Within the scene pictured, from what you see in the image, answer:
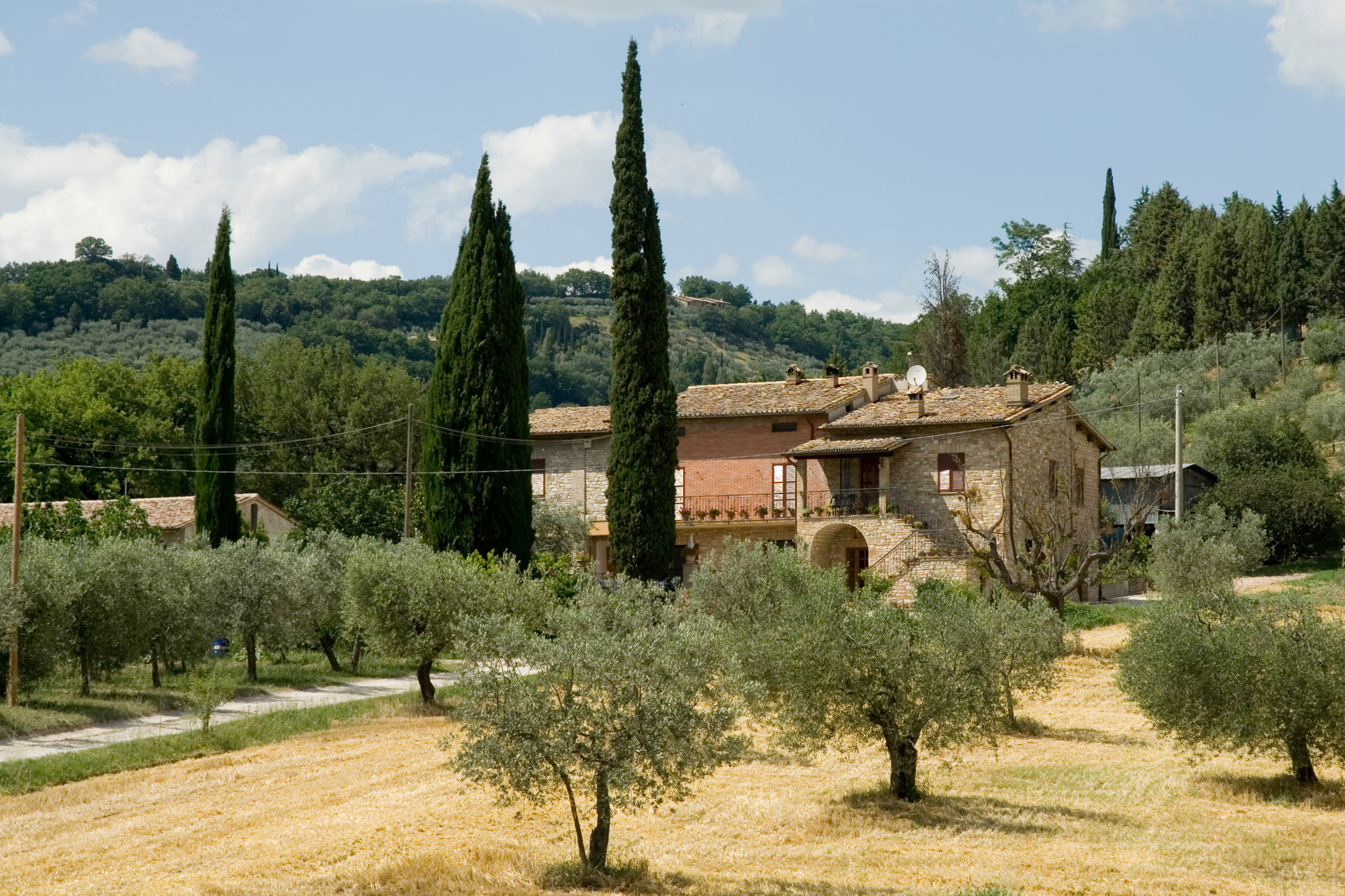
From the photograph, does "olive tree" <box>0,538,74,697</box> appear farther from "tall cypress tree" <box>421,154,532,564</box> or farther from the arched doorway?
the arched doorway

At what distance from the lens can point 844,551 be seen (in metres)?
36.1

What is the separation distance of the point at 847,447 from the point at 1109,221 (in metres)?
65.7

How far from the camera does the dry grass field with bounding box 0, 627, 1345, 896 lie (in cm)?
1039

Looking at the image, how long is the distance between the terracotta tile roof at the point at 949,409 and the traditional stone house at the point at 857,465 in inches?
2.5

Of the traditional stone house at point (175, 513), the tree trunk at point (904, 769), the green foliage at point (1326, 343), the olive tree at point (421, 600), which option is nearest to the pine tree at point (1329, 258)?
the green foliage at point (1326, 343)

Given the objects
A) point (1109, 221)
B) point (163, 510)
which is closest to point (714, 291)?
point (1109, 221)

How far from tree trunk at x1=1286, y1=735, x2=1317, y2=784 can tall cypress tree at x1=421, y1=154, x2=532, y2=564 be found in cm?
1831

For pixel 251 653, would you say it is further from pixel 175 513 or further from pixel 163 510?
pixel 163 510

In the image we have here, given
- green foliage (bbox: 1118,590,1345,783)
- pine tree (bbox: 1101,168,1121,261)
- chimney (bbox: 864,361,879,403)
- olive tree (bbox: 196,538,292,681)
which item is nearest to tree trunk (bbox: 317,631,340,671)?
olive tree (bbox: 196,538,292,681)

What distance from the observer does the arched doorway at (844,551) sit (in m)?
35.4

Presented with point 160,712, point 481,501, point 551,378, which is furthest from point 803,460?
point 551,378

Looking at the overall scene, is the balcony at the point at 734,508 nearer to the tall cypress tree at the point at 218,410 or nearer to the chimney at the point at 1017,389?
the chimney at the point at 1017,389

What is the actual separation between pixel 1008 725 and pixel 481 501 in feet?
47.6

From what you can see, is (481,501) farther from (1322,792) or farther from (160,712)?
(1322,792)
